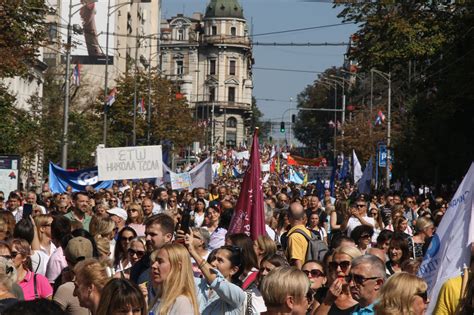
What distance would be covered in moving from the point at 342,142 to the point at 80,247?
70.7 meters

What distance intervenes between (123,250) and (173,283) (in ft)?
11.8

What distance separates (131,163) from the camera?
26.8 meters

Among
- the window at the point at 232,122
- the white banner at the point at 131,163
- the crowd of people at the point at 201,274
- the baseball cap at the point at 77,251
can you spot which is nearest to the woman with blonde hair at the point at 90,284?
the crowd of people at the point at 201,274

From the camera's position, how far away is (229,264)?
878 cm

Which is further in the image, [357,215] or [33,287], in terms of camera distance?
[357,215]

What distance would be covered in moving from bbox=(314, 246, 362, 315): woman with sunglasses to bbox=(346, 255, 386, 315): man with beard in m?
0.18

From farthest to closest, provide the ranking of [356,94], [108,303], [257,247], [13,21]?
[356,94] < [13,21] < [257,247] < [108,303]

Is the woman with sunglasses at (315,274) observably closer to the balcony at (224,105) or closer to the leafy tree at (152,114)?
the leafy tree at (152,114)

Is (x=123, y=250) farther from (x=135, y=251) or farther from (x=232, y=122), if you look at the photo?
(x=232, y=122)

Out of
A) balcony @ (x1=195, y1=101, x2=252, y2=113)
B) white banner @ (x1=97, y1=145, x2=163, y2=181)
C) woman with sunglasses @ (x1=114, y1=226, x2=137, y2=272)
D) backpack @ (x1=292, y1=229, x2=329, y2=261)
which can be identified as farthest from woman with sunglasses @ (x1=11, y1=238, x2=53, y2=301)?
balcony @ (x1=195, y1=101, x2=252, y2=113)

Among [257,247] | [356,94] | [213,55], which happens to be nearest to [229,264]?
[257,247]

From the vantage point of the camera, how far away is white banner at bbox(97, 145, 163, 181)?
26594mm

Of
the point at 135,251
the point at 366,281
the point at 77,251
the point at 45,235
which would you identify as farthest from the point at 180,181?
the point at 366,281

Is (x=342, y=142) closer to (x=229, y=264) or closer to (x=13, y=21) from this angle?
(x=13, y=21)
